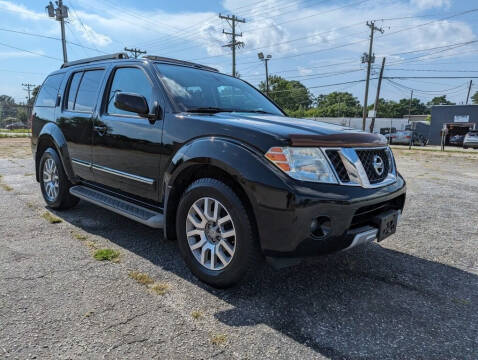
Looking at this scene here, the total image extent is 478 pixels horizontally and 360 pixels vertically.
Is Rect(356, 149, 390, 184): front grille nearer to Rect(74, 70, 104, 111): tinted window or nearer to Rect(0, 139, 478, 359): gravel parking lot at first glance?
Rect(0, 139, 478, 359): gravel parking lot

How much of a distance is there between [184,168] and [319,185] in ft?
3.54

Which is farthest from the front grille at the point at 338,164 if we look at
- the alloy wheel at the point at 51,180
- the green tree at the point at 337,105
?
the green tree at the point at 337,105

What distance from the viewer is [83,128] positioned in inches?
157

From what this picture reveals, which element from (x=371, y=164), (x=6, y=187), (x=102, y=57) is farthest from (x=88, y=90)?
(x=6, y=187)

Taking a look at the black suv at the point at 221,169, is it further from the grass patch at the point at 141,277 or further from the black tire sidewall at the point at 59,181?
the black tire sidewall at the point at 59,181

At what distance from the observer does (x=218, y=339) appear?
81.9 inches

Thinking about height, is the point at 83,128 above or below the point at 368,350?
above

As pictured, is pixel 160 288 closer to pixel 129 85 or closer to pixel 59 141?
pixel 129 85

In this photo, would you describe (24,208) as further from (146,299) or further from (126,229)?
(146,299)

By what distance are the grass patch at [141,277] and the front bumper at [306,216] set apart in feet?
3.37

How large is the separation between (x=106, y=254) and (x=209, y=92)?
72.1 inches

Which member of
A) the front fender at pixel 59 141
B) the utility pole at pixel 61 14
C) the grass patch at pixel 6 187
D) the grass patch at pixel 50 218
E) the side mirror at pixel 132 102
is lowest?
the grass patch at pixel 6 187

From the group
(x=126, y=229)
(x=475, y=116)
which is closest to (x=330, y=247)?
(x=126, y=229)

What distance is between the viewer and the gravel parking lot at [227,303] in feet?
6.63
